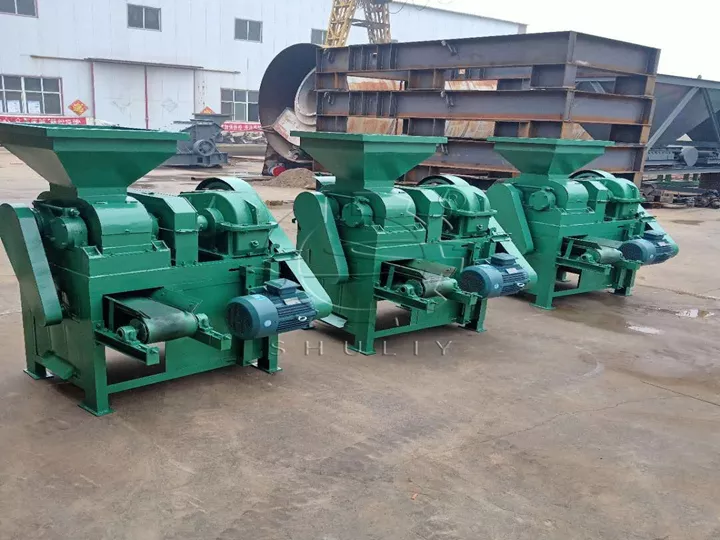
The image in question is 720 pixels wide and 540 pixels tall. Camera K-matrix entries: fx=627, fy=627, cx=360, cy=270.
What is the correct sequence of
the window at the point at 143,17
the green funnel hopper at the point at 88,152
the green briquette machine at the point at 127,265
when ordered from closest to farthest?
1. the green funnel hopper at the point at 88,152
2. the green briquette machine at the point at 127,265
3. the window at the point at 143,17

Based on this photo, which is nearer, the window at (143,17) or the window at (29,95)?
the window at (29,95)

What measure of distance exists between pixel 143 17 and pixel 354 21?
6685mm

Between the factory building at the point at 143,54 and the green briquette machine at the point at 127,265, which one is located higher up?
the factory building at the point at 143,54

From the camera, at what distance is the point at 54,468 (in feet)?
8.19

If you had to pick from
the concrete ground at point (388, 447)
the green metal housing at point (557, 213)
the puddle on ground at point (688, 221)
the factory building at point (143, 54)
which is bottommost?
the concrete ground at point (388, 447)

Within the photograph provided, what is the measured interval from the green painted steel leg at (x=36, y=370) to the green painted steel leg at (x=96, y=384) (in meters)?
0.44

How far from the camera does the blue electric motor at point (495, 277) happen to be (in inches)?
157

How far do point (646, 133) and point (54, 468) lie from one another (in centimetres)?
817

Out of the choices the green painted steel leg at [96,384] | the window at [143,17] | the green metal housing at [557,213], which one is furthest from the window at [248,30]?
the green painted steel leg at [96,384]

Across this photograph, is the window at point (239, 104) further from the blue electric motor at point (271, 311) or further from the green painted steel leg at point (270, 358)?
the blue electric motor at point (271, 311)

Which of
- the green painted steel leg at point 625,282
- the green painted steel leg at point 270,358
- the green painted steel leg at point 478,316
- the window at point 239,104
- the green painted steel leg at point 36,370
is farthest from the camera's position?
the window at point 239,104

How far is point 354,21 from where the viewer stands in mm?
18922

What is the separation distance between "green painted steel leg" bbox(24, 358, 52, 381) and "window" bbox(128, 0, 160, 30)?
61.9ft

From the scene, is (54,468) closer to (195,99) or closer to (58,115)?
(58,115)
